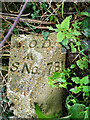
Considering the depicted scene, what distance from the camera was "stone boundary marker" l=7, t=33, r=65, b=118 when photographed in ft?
4.69

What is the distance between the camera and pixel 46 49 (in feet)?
4.74

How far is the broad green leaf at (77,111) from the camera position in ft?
4.28

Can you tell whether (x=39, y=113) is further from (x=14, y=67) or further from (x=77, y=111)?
(x=14, y=67)

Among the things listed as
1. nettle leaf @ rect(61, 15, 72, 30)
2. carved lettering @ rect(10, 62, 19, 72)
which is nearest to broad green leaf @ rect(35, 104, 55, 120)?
carved lettering @ rect(10, 62, 19, 72)

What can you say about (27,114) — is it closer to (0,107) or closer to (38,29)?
(0,107)

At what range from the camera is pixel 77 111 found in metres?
1.32

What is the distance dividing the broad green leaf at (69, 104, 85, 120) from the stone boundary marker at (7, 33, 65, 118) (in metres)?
0.17

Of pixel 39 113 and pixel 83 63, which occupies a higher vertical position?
pixel 83 63

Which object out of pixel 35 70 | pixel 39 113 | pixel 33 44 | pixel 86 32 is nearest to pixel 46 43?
pixel 33 44

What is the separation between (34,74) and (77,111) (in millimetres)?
560

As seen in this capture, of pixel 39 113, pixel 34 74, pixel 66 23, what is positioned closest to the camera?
pixel 66 23

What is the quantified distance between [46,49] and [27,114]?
0.73 m

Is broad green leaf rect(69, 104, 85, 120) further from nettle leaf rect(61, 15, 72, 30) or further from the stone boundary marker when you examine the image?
nettle leaf rect(61, 15, 72, 30)

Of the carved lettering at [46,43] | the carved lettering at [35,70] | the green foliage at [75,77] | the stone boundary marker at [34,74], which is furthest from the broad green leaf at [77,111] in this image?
the carved lettering at [46,43]
